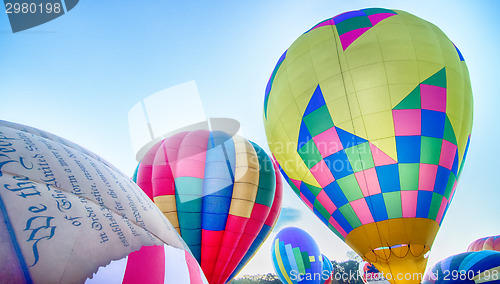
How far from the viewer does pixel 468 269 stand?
9.38 meters

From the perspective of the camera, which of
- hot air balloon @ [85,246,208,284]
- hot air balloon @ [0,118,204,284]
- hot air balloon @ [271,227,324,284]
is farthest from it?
hot air balloon @ [271,227,324,284]

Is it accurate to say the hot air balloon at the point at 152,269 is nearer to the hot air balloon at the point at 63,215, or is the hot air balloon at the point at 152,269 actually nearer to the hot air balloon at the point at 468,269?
the hot air balloon at the point at 63,215

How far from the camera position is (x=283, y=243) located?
1719cm

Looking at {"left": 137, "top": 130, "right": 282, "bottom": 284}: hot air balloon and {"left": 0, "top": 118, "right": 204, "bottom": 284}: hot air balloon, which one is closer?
{"left": 0, "top": 118, "right": 204, "bottom": 284}: hot air balloon

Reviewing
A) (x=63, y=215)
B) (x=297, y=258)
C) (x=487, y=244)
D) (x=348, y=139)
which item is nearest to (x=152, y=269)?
(x=63, y=215)

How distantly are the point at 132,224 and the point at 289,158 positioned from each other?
584 centimetres

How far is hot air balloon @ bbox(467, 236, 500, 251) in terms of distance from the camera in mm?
18612

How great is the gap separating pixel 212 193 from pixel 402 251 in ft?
15.7

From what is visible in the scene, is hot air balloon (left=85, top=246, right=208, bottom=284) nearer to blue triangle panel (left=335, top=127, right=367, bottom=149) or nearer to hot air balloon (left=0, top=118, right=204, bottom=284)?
hot air balloon (left=0, top=118, right=204, bottom=284)

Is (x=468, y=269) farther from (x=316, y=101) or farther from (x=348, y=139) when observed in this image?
(x=316, y=101)

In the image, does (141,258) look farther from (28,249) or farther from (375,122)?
(375,122)

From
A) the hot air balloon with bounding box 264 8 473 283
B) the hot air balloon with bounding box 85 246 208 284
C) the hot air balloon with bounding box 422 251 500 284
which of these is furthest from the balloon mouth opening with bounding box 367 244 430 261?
the hot air balloon with bounding box 422 251 500 284

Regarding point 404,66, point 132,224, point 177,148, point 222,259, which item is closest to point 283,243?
point 222,259

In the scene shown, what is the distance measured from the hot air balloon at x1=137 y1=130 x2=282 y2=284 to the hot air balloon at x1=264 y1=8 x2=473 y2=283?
7.60ft
